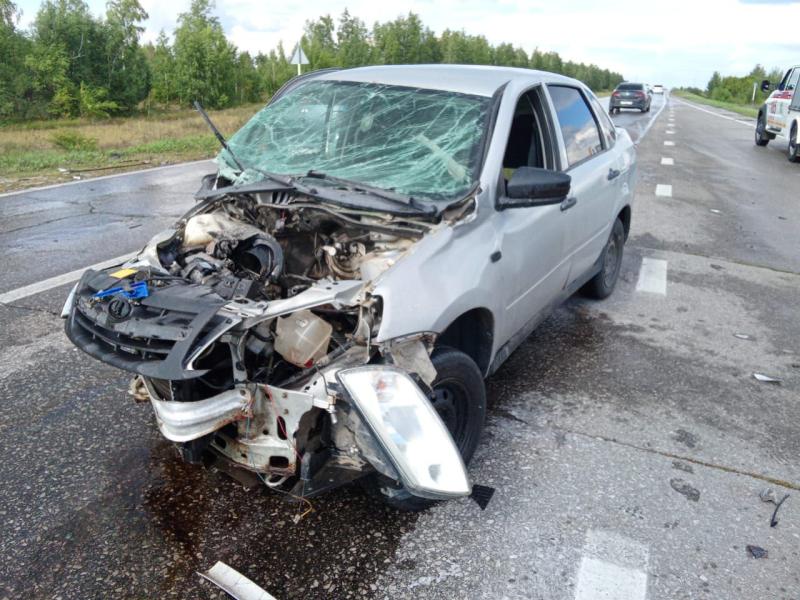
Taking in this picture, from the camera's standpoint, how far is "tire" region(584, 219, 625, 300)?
207 inches

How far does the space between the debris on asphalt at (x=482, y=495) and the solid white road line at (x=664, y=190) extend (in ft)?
29.2

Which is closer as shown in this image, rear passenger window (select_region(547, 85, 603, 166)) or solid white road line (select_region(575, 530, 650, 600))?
solid white road line (select_region(575, 530, 650, 600))

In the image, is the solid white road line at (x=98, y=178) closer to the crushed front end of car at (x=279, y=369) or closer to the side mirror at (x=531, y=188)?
the crushed front end of car at (x=279, y=369)

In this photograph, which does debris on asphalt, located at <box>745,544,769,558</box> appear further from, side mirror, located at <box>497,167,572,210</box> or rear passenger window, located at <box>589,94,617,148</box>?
rear passenger window, located at <box>589,94,617,148</box>

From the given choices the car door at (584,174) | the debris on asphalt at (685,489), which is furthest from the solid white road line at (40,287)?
the debris on asphalt at (685,489)

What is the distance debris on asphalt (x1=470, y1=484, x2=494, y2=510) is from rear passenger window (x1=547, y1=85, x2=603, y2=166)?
81.6 inches

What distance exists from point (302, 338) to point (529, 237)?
1445 millimetres

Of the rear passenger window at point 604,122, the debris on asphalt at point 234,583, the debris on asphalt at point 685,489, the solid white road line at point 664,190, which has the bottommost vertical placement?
the debris on asphalt at point 685,489

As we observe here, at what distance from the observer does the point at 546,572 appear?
2463 mm

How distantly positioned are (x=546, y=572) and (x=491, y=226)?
4.92ft

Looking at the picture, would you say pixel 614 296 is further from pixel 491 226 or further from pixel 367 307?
pixel 367 307

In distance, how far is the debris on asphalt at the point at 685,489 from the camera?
116 inches

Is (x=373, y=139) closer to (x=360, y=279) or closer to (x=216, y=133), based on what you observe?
(x=216, y=133)

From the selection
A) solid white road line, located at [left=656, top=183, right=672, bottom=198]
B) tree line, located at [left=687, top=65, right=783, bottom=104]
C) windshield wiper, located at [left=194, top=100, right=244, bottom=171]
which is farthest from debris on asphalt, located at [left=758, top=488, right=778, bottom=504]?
tree line, located at [left=687, top=65, right=783, bottom=104]
